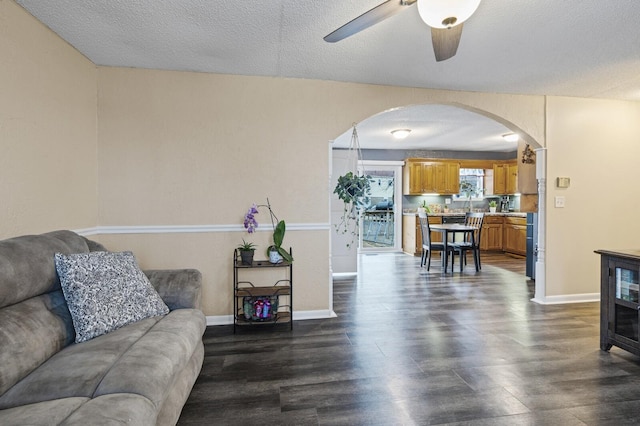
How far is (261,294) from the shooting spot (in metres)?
3.25

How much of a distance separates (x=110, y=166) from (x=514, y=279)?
5.48 meters

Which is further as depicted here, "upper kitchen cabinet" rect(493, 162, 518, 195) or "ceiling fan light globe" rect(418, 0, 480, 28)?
"upper kitchen cabinet" rect(493, 162, 518, 195)

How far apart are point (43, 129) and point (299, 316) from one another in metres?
2.62

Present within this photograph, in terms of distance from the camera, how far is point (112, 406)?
1225 mm

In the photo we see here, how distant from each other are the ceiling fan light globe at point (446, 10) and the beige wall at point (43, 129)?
246 centimetres

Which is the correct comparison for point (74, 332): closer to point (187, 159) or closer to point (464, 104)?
point (187, 159)

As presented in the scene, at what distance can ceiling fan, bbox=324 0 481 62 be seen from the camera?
5.33ft

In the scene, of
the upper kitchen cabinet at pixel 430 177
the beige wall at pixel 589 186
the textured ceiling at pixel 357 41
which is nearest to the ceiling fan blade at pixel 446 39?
the textured ceiling at pixel 357 41

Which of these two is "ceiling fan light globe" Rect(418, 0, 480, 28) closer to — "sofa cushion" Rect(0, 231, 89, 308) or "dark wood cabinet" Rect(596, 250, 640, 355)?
"dark wood cabinet" Rect(596, 250, 640, 355)

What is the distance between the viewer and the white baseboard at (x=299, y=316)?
3416 millimetres

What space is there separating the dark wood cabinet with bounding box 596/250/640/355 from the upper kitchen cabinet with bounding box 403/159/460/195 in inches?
→ 217

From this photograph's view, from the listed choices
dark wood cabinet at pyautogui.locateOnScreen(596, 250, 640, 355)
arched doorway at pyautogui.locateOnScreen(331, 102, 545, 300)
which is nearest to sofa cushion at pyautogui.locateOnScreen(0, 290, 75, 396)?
Result: arched doorway at pyautogui.locateOnScreen(331, 102, 545, 300)

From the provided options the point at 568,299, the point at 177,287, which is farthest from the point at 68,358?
the point at 568,299

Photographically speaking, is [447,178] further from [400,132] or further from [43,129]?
[43,129]
